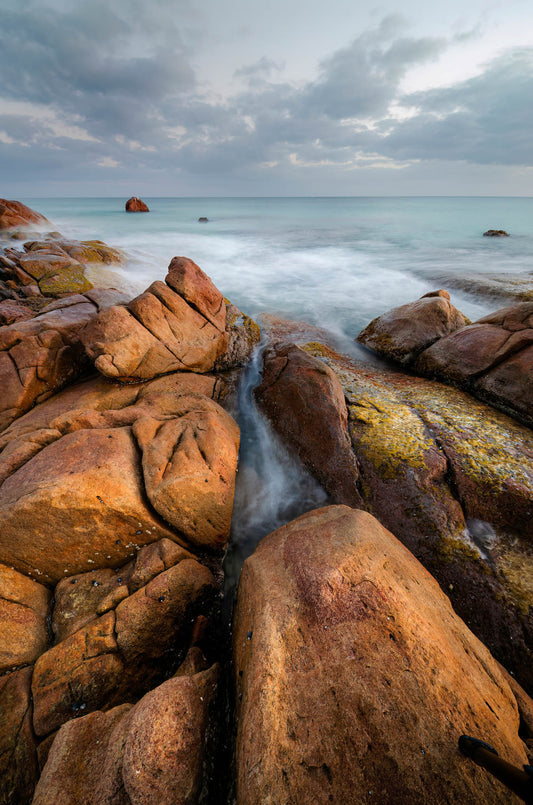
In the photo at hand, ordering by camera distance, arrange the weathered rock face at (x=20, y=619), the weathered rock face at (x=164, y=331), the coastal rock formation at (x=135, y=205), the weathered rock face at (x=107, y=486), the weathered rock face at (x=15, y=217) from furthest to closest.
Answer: the coastal rock formation at (x=135, y=205) < the weathered rock face at (x=15, y=217) < the weathered rock face at (x=164, y=331) < the weathered rock face at (x=107, y=486) < the weathered rock face at (x=20, y=619)

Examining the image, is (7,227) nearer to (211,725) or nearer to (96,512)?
(96,512)

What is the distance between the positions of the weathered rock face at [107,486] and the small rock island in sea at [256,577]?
32 millimetres

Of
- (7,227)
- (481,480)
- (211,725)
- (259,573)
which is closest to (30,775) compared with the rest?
(211,725)

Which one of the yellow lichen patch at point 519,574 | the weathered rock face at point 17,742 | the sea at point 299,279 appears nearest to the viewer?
the weathered rock face at point 17,742

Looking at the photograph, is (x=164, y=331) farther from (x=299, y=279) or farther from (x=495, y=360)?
(x=299, y=279)

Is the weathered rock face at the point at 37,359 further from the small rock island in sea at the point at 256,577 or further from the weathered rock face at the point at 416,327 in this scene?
the weathered rock face at the point at 416,327

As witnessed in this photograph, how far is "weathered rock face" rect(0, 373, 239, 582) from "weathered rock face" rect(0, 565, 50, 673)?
19 cm

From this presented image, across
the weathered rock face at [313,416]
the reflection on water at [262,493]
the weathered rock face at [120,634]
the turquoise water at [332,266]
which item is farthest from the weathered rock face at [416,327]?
the weathered rock face at [120,634]

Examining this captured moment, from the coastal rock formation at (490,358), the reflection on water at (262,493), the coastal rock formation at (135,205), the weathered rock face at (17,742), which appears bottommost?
the reflection on water at (262,493)

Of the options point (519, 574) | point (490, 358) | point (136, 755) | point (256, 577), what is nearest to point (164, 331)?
point (256, 577)

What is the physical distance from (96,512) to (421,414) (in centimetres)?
637

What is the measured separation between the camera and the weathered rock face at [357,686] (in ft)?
Result: 7.39

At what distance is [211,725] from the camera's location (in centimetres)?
283

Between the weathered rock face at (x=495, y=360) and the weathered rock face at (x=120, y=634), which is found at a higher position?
the weathered rock face at (x=495, y=360)
